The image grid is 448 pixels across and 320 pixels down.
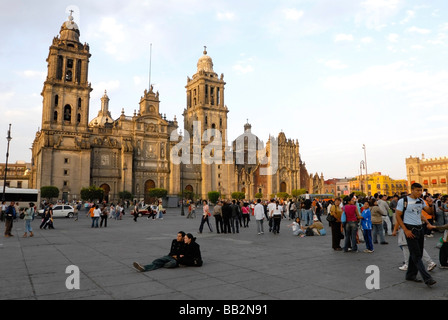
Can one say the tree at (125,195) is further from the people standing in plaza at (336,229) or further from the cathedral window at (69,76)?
the people standing in plaza at (336,229)

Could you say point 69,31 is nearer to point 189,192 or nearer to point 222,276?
point 189,192

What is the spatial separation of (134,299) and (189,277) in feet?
5.43

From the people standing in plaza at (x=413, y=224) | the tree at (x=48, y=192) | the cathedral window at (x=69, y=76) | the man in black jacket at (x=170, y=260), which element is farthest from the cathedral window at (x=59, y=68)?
the people standing in plaza at (x=413, y=224)

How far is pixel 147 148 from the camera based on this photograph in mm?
59188

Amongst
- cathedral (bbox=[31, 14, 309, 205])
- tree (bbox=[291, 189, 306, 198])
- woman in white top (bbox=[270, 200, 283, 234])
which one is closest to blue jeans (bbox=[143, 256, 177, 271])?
woman in white top (bbox=[270, 200, 283, 234])

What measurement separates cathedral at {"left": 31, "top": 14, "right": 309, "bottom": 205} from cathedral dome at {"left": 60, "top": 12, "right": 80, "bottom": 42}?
0.16 m

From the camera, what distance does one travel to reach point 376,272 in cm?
668

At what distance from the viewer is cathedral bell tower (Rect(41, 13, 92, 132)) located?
52.3m

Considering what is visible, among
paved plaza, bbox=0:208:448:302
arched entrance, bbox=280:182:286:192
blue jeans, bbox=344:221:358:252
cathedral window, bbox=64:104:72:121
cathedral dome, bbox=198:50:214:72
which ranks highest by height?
cathedral dome, bbox=198:50:214:72

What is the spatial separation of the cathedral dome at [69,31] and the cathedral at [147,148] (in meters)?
0.16

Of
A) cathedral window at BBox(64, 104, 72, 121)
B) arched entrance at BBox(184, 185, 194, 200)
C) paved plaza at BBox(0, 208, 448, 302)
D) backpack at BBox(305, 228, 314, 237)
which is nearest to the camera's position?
paved plaza at BBox(0, 208, 448, 302)

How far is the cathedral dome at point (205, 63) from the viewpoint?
69312mm

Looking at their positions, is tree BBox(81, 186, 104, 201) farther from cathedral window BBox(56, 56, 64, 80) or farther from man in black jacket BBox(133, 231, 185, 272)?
man in black jacket BBox(133, 231, 185, 272)
